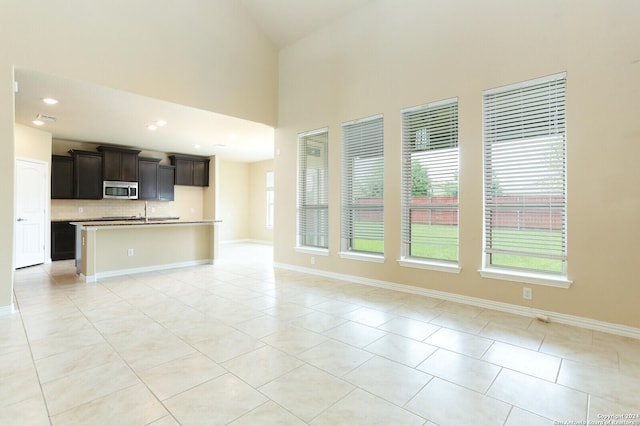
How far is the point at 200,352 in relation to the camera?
8.27ft

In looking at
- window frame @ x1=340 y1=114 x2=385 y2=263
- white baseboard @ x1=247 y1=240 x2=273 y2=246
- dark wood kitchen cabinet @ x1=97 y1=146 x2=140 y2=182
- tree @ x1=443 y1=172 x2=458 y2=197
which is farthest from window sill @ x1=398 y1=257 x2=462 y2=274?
dark wood kitchen cabinet @ x1=97 y1=146 x2=140 y2=182

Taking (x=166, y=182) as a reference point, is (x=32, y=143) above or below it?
above

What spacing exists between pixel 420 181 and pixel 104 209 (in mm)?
7476

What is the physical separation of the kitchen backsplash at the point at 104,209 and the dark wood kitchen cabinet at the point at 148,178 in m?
0.36

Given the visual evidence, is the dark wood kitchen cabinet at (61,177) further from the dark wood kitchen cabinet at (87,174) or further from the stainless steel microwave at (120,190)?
the stainless steel microwave at (120,190)

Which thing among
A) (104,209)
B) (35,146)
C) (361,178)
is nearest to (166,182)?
(104,209)

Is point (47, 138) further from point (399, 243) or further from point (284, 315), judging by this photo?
point (399, 243)

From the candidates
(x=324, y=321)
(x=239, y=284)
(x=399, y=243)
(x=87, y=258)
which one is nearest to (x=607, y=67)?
(x=399, y=243)

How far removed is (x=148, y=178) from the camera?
323 inches

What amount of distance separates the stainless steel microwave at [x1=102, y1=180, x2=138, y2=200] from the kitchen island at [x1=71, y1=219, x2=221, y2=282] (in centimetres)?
195

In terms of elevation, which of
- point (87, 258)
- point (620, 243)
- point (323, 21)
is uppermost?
point (323, 21)

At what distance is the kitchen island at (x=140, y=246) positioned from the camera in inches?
199

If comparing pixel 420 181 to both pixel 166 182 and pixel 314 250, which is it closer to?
pixel 314 250

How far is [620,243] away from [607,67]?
164cm
